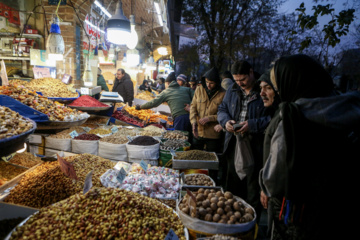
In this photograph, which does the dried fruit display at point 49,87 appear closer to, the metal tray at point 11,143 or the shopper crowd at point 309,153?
the metal tray at point 11,143

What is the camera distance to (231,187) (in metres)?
3.58

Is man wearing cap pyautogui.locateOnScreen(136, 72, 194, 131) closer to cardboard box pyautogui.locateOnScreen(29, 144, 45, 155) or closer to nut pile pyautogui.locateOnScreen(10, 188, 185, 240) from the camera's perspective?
cardboard box pyautogui.locateOnScreen(29, 144, 45, 155)

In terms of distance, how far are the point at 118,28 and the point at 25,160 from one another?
2789 mm

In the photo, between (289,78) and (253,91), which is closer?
A: (289,78)

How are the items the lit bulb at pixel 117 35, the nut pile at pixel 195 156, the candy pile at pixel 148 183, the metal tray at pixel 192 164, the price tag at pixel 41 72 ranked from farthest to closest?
the price tag at pixel 41 72 → the lit bulb at pixel 117 35 → the nut pile at pixel 195 156 → the metal tray at pixel 192 164 → the candy pile at pixel 148 183

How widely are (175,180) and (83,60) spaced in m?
4.83

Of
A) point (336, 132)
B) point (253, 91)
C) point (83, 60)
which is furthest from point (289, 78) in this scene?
point (83, 60)

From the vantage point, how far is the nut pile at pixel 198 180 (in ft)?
9.66

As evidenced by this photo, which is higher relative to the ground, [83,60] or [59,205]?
[83,60]

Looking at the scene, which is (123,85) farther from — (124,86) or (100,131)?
(100,131)

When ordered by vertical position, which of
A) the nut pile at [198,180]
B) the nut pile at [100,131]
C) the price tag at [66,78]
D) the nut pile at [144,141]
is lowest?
the nut pile at [198,180]

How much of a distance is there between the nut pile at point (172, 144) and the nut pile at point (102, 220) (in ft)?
6.37

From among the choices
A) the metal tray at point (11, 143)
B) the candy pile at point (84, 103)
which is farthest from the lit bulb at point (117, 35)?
the metal tray at point (11, 143)

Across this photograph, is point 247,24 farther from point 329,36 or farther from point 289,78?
point 289,78
